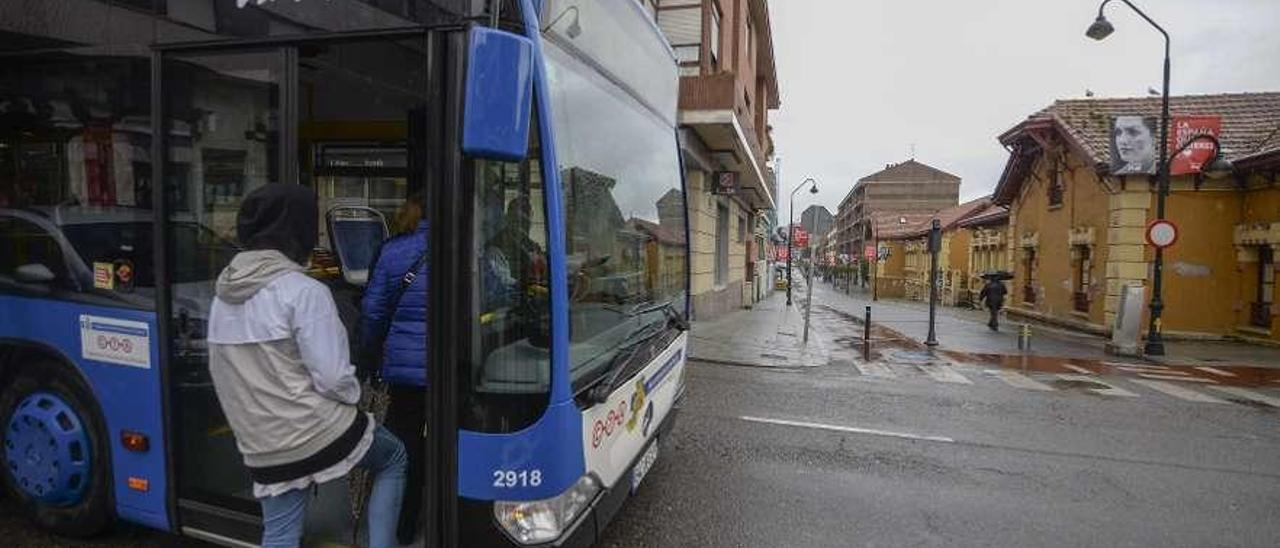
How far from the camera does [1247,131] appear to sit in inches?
664

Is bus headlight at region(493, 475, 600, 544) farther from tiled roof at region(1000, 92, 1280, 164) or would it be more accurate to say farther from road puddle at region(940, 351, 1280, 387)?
tiled roof at region(1000, 92, 1280, 164)

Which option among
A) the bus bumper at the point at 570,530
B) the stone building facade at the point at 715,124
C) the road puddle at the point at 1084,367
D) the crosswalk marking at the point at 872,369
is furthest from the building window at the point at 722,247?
the bus bumper at the point at 570,530

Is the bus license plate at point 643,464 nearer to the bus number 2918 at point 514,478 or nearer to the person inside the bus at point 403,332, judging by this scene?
the bus number 2918 at point 514,478

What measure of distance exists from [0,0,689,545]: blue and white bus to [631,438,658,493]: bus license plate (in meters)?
0.03

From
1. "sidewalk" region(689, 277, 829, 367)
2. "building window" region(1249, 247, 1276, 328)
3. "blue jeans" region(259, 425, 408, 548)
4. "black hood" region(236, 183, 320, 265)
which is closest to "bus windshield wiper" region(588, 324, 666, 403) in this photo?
"blue jeans" region(259, 425, 408, 548)

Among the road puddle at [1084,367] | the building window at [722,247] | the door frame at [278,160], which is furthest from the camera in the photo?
the building window at [722,247]

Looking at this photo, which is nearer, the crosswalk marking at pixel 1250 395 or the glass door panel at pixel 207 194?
the glass door panel at pixel 207 194

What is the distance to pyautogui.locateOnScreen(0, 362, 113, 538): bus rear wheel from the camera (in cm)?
316

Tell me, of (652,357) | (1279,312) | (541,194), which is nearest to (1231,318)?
(1279,312)

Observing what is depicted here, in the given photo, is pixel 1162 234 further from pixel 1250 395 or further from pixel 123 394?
pixel 123 394

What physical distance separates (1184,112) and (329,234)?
2248 centimetres

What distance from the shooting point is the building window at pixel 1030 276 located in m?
22.6

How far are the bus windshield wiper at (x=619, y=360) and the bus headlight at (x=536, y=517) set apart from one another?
0.37m

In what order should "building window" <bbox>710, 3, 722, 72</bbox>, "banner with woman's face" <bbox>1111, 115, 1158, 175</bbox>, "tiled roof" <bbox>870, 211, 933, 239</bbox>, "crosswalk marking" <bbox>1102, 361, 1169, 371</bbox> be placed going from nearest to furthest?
1. "crosswalk marking" <bbox>1102, 361, 1169, 371</bbox>
2. "building window" <bbox>710, 3, 722, 72</bbox>
3. "banner with woman's face" <bbox>1111, 115, 1158, 175</bbox>
4. "tiled roof" <bbox>870, 211, 933, 239</bbox>
